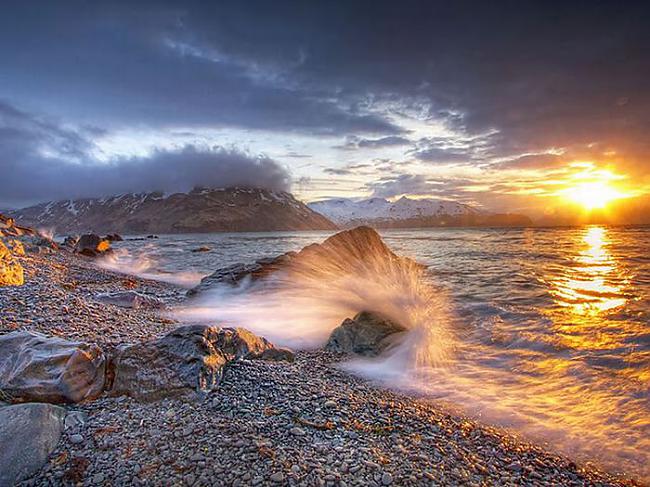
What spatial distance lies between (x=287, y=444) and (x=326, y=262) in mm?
13808

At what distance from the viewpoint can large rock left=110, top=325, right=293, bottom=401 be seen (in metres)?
4.80

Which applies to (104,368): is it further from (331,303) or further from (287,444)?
(331,303)

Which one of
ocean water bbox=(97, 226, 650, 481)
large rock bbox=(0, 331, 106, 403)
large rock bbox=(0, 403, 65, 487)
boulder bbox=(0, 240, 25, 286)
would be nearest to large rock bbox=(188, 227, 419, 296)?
ocean water bbox=(97, 226, 650, 481)

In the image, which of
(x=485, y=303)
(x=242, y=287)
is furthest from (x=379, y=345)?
(x=242, y=287)

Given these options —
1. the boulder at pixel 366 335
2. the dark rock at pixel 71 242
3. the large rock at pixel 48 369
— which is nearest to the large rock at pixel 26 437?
the large rock at pixel 48 369

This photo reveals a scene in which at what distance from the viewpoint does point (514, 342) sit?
927 cm

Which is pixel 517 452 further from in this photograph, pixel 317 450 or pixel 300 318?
pixel 300 318

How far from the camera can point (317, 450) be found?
3959 mm

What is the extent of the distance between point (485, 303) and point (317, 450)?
1122 cm

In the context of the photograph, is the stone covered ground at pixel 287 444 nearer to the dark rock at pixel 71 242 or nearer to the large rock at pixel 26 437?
the large rock at pixel 26 437

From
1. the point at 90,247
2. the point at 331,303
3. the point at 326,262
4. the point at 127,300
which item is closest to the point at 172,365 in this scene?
the point at 127,300

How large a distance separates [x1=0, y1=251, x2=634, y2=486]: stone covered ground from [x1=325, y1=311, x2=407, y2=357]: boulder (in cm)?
251

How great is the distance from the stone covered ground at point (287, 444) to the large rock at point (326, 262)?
10161 millimetres

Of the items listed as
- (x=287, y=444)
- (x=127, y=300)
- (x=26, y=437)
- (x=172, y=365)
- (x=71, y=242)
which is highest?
(x=71, y=242)
